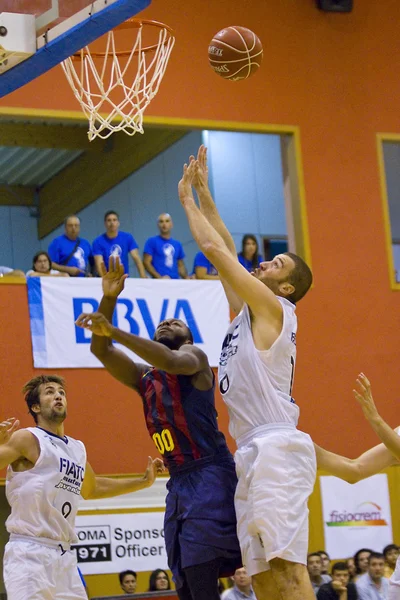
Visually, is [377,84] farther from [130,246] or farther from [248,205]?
[130,246]

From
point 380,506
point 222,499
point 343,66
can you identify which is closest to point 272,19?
point 343,66

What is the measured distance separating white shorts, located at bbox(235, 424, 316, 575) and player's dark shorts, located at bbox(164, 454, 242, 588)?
0.71 ft

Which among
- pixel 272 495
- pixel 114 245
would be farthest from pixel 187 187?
pixel 114 245

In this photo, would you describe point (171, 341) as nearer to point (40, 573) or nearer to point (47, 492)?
point (47, 492)

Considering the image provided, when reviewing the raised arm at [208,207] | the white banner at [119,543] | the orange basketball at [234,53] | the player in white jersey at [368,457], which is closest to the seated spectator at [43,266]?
the white banner at [119,543]

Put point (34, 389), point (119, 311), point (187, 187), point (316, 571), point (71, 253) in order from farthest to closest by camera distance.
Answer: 1. point (71, 253)
2. point (119, 311)
3. point (316, 571)
4. point (34, 389)
5. point (187, 187)

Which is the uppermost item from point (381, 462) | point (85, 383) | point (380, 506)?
point (85, 383)

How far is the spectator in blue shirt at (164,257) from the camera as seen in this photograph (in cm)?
1466

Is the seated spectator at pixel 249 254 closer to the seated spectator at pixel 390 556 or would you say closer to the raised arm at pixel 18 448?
the seated spectator at pixel 390 556

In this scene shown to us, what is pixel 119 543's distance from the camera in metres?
13.2

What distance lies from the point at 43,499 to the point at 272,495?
2316 millimetres

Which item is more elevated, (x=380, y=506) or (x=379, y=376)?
(x=379, y=376)

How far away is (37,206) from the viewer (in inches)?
906

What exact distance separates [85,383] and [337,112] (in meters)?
5.76
